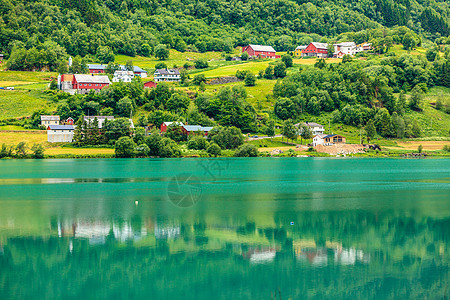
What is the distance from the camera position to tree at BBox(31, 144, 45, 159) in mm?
98812

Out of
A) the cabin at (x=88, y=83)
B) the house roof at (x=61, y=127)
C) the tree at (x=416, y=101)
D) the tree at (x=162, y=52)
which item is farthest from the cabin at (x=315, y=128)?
the tree at (x=162, y=52)

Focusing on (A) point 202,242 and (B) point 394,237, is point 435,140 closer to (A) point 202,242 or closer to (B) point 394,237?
(B) point 394,237

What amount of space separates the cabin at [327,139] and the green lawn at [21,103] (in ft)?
225

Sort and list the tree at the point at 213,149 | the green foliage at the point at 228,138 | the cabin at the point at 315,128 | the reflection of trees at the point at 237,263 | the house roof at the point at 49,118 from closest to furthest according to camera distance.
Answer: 1. the reflection of trees at the point at 237,263
2. the tree at the point at 213,149
3. the green foliage at the point at 228,138
4. the house roof at the point at 49,118
5. the cabin at the point at 315,128

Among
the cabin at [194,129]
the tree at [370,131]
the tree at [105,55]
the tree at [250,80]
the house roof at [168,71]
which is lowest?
the tree at [370,131]

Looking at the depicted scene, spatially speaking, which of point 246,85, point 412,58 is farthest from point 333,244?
point 412,58

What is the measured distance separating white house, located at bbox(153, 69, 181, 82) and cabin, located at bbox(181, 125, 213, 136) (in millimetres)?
44081

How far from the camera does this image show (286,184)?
59906 mm

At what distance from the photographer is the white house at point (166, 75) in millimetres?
159500

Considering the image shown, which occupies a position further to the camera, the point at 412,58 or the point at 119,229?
the point at 412,58

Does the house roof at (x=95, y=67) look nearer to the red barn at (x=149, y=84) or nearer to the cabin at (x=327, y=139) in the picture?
the red barn at (x=149, y=84)

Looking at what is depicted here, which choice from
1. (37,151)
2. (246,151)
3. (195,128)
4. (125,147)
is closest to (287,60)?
(195,128)

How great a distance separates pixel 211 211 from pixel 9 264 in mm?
18196

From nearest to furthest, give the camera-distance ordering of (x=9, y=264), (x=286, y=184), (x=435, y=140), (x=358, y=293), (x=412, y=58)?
(x=358, y=293) → (x=9, y=264) → (x=286, y=184) → (x=435, y=140) → (x=412, y=58)
